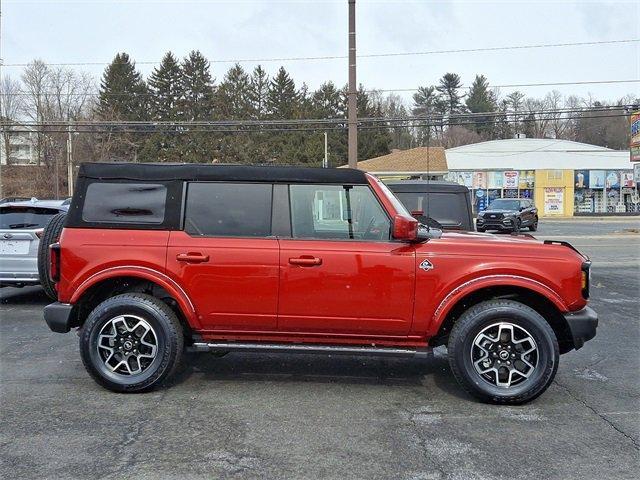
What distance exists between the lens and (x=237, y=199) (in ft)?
16.6

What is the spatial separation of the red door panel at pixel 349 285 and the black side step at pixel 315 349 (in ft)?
0.51

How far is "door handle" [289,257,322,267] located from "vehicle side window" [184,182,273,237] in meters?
0.34

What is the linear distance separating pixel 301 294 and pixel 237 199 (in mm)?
1003

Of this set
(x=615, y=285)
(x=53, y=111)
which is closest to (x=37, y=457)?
(x=615, y=285)

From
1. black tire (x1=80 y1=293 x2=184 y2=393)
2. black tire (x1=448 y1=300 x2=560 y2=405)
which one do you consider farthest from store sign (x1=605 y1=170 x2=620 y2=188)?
black tire (x1=80 y1=293 x2=184 y2=393)

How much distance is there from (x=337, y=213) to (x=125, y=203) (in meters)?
1.84

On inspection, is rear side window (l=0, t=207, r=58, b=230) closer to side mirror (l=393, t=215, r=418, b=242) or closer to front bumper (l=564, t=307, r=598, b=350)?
side mirror (l=393, t=215, r=418, b=242)

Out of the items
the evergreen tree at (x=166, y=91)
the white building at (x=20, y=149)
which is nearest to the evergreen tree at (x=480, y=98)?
the evergreen tree at (x=166, y=91)

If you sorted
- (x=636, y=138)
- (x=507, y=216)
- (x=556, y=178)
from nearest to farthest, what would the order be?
(x=636, y=138)
(x=507, y=216)
(x=556, y=178)

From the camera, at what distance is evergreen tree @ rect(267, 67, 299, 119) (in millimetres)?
63062

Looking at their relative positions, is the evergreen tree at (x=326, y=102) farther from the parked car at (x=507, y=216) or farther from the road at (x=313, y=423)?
the road at (x=313, y=423)

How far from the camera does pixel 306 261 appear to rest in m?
4.83

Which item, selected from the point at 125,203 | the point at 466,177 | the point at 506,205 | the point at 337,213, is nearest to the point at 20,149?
the point at 466,177

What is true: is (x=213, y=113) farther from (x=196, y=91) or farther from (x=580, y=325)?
(x=580, y=325)
